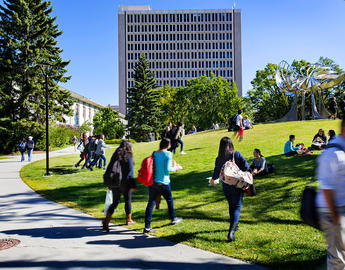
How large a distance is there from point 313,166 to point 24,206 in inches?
386

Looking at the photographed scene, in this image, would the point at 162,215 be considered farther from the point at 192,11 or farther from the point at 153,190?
the point at 192,11

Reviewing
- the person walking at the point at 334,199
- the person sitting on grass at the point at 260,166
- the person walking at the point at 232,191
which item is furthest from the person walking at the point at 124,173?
the person sitting on grass at the point at 260,166

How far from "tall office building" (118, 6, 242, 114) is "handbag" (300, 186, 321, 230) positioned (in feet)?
361

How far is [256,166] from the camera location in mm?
10211

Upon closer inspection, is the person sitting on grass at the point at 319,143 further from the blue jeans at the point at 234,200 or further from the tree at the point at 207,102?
the tree at the point at 207,102

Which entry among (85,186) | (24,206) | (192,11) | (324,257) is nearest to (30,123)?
(85,186)

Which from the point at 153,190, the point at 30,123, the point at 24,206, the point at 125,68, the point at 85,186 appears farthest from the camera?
the point at 125,68

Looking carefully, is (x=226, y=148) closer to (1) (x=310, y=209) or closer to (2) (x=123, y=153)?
(2) (x=123, y=153)

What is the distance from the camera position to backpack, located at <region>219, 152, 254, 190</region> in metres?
5.00

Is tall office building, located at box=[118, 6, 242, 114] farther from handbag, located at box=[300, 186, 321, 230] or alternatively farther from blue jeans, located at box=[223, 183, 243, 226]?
handbag, located at box=[300, 186, 321, 230]

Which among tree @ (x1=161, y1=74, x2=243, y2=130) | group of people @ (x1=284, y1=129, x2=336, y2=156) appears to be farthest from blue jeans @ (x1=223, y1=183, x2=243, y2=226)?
tree @ (x1=161, y1=74, x2=243, y2=130)

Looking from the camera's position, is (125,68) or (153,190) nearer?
(153,190)

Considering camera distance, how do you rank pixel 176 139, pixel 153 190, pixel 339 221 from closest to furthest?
pixel 339 221
pixel 153 190
pixel 176 139

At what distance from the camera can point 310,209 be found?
2969 millimetres
